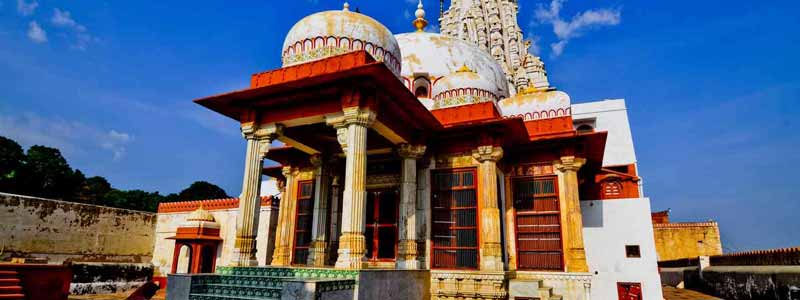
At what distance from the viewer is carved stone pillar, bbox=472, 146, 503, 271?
35.5 feet

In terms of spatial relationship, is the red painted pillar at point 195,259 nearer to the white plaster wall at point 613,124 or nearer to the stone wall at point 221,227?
the stone wall at point 221,227

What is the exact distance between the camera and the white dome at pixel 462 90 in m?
13.8

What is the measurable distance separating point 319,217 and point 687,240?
77.3 ft

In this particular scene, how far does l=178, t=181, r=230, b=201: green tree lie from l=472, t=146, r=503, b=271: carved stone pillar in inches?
1475

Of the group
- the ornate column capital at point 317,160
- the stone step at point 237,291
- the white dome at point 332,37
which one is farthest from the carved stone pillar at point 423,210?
the stone step at point 237,291

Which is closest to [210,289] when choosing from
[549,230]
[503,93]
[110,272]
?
[549,230]

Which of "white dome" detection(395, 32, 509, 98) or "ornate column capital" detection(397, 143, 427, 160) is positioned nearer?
"ornate column capital" detection(397, 143, 427, 160)

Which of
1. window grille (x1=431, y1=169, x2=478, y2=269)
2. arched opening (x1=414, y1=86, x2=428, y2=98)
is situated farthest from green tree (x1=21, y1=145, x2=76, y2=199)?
window grille (x1=431, y1=169, x2=478, y2=269)

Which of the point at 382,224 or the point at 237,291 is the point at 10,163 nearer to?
the point at 382,224

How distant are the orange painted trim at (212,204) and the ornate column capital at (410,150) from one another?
8497 mm

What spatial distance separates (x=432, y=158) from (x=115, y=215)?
1608 centimetres

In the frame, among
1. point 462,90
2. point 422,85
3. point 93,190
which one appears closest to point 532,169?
point 462,90

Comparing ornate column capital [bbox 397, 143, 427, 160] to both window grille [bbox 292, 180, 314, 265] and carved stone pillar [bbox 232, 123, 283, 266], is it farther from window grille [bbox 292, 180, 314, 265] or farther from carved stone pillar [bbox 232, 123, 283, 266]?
window grille [bbox 292, 180, 314, 265]

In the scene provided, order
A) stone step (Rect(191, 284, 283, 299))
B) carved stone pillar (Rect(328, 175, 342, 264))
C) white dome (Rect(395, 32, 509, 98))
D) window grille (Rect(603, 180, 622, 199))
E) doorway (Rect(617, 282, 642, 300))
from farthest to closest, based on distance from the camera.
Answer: white dome (Rect(395, 32, 509, 98))
window grille (Rect(603, 180, 622, 199))
doorway (Rect(617, 282, 642, 300))
carved stone pillar (Rect(328, 175, 342, 264))
stone step (Rect(191, 284, 283, 299))
